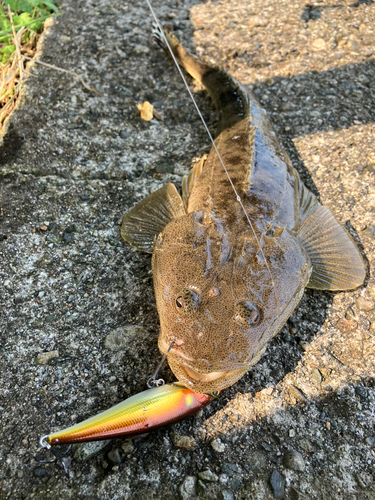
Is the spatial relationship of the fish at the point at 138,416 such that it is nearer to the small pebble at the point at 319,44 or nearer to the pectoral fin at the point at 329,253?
the pectoral fin at the point at 329,253

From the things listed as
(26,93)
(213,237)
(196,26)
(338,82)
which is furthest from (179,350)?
(196,26)

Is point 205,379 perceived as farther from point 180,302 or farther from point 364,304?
point 364,304

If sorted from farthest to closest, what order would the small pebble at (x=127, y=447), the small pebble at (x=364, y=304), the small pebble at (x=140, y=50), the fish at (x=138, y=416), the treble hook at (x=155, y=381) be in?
1. the small pebble at (x=140, y=50)
2. the small pebble at (x=364, y=304)
3. the treble hook at (x=155, y=381)
4. the small pebble at (x=127, y=447)
5. the fish at (x=138, y=416)

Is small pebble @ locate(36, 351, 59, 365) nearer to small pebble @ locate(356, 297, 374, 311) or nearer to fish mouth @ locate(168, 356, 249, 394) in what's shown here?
fish mouth @ locate(168, 356, 249, 394)

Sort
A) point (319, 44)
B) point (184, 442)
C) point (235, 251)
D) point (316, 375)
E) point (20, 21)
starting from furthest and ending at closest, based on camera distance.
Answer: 1. point (319, 44)
2. point (20, 21)
3. point (316, 375)
4. point (235, 251)
5. point (184, 442)

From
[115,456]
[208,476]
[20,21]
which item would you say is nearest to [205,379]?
[208,476]

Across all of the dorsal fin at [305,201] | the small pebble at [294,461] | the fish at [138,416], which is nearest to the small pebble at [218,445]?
the fish at [138,416]

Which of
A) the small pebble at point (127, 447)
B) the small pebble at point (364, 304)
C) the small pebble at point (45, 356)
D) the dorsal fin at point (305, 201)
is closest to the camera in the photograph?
the small pebble at point (127, 447)
